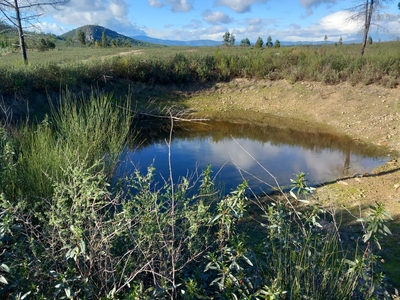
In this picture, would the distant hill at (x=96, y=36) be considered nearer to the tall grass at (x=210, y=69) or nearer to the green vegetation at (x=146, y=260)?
the tall grass at (x=210, y=69)

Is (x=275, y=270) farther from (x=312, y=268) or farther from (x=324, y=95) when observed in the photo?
(x=324, y=95)

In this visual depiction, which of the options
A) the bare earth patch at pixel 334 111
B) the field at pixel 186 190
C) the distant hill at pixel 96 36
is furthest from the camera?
the distant hill at pixel 96 36

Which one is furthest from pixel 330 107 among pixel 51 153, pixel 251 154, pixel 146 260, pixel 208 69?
pixel 146 260

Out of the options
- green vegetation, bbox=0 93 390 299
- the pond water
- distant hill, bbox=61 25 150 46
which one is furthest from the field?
distant hill, bbox=61 25 150 46

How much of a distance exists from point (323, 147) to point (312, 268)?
6.66 metres

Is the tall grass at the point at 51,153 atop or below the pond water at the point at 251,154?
atop

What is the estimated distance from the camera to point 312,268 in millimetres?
2006

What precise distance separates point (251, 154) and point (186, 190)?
397 cm

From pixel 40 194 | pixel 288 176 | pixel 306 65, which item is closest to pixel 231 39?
pixel 306 65

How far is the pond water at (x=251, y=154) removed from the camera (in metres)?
6.03

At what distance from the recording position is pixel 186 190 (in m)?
3.68

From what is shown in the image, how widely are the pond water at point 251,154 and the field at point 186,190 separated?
55 cm

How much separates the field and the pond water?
55 cm

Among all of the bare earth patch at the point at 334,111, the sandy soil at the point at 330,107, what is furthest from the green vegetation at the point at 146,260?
the sandy soil at the point at 330,107
